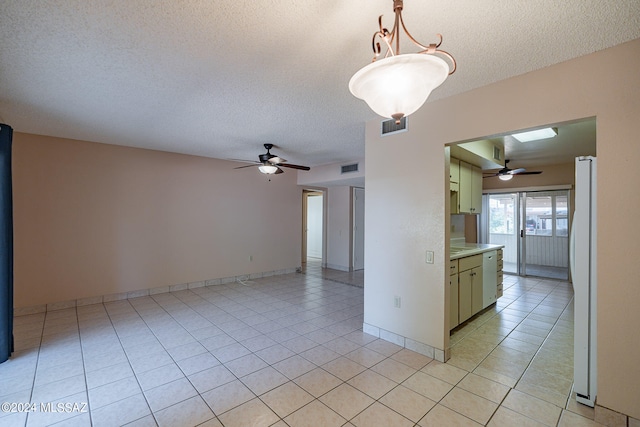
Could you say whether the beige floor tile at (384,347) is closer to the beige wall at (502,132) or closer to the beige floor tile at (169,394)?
the beige wall at (502,132)

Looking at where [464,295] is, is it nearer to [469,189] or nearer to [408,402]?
[469,189]

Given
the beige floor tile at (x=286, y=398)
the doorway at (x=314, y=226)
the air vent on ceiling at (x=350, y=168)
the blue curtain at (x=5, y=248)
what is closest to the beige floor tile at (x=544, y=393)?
the beige floor tile at (x=286, y=398)

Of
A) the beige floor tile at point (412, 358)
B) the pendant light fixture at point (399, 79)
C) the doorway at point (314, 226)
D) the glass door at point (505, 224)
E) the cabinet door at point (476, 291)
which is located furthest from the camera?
the doorway at point (314, 226)

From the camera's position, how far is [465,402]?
2139 millimetres

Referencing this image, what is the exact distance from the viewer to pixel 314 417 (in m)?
1.97

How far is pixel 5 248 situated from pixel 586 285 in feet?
17.3

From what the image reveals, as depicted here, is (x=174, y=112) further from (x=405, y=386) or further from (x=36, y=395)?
(x=405, y=386)

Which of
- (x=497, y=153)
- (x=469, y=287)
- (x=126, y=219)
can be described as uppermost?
(x=497, y=153)

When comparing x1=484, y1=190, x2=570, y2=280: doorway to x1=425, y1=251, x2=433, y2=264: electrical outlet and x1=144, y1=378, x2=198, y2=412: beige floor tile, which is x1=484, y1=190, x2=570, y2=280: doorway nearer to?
x1=425, y1=251, x2=433, y2=264: electrical outlet

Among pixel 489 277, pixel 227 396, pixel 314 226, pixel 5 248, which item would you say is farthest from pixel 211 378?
pixel 314 226

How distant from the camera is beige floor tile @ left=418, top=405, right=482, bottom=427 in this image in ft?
6.25

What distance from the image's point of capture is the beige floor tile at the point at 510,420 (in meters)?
1.91

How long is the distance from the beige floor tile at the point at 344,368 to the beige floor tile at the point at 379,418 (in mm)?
428

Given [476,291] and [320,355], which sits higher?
[476,291]
